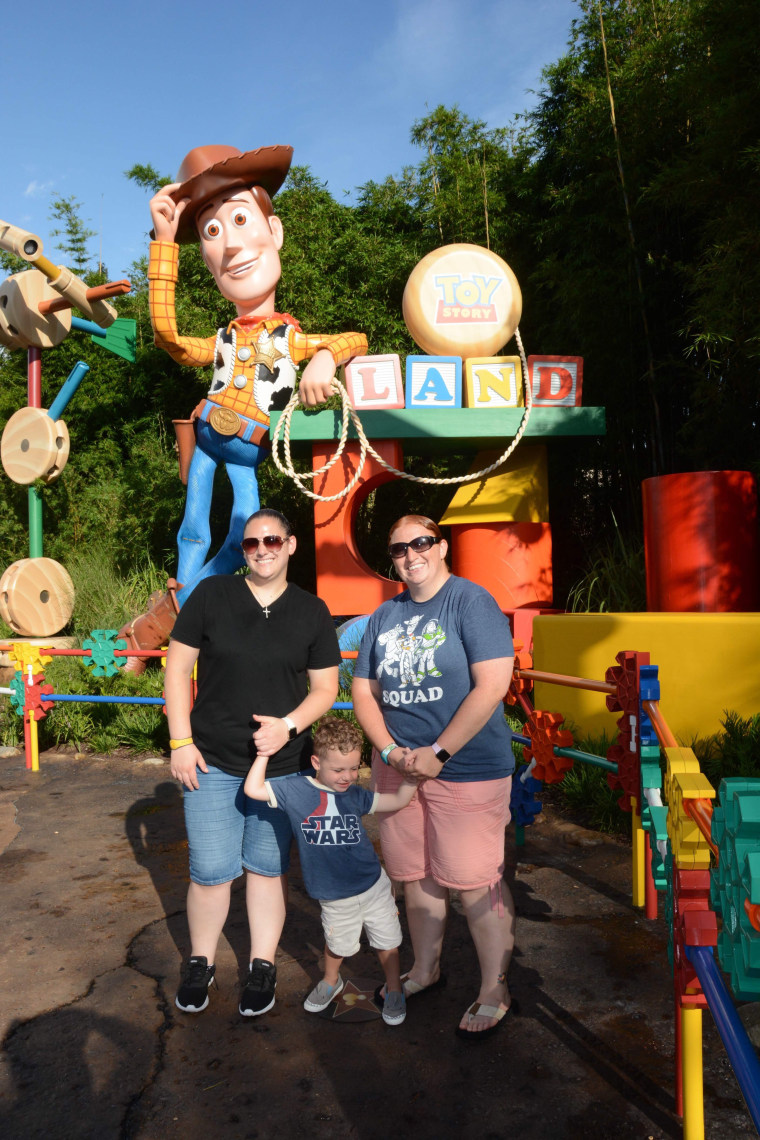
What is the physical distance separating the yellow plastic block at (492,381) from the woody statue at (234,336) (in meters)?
0.84

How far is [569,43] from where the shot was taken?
7.86m

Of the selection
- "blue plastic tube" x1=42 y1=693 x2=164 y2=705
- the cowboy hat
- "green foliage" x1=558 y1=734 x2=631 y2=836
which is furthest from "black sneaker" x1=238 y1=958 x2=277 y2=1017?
the cowboy hat

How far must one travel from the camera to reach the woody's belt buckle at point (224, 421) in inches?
237

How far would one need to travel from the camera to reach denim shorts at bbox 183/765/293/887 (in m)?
2.70

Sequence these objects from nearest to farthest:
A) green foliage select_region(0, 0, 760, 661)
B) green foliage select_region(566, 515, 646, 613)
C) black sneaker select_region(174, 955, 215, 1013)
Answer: black sneaker select_region(174, 955, 215, 1013) < green foliage select_region(0, 0, 760, 661) < green foliage select_region(566, 515, 646, 613)

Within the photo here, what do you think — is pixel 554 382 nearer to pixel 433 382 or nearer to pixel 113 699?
pixel 433 382

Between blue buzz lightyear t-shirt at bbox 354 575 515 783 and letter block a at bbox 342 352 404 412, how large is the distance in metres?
3.84

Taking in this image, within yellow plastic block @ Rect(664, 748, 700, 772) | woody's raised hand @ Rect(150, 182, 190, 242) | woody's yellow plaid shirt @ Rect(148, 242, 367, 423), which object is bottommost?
yellow plastic block @ Rect(664, 748, 700, 772)

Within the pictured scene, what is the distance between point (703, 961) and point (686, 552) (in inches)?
157

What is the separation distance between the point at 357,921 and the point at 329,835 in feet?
0.89

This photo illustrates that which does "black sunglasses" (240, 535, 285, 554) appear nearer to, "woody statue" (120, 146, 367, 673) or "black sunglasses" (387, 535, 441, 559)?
"black sunglasses" (387, 535, 441, 559)

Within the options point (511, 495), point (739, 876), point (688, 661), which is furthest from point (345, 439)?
point (739, 876)

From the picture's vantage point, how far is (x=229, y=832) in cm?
274

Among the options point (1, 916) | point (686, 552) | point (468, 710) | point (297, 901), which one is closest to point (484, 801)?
point (468, 710)
